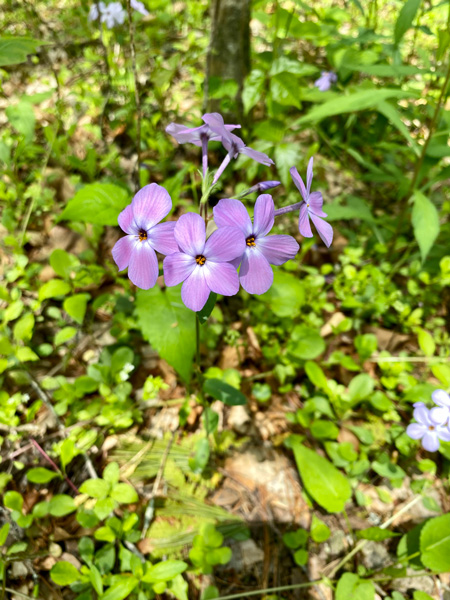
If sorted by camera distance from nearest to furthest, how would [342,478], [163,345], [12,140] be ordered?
[163,345] → [342,478] → [12,140]

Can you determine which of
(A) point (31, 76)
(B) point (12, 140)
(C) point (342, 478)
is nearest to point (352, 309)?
(C) point (342, 478)

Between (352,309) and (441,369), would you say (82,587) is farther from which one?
(352,309)

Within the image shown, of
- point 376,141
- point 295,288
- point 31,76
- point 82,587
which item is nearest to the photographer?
point 82,587

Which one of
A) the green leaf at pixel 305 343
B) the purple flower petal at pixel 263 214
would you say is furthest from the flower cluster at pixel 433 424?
the purple flower petal at pixel 263 214

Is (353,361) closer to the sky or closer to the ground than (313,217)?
closer to the ground

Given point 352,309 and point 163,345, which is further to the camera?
point 352,309

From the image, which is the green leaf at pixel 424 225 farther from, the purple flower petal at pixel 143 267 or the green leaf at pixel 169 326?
the purple flower petal at pixel 143 267
